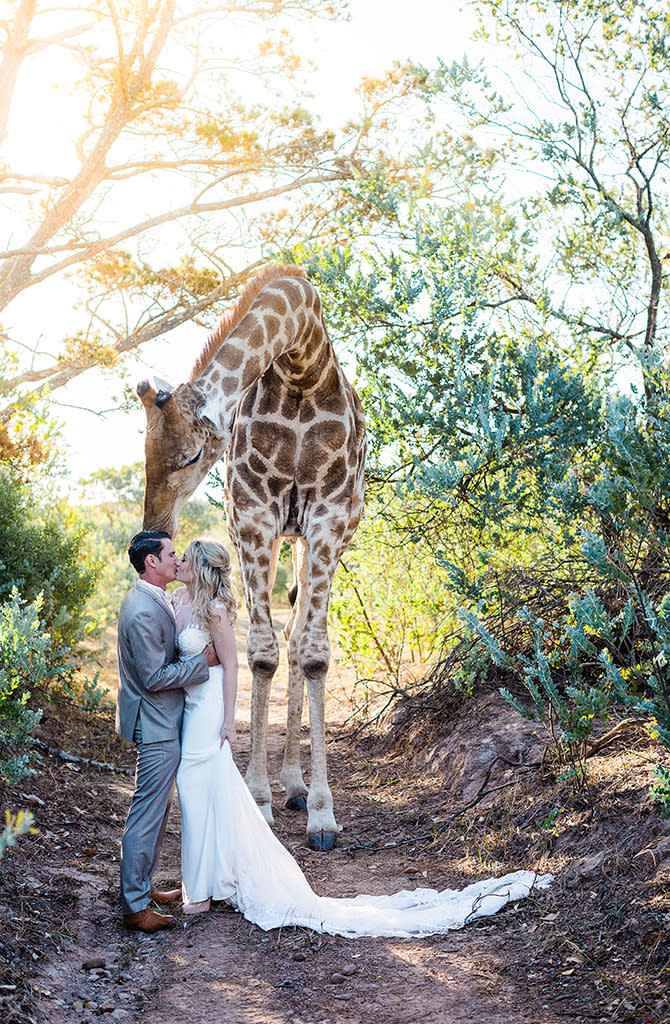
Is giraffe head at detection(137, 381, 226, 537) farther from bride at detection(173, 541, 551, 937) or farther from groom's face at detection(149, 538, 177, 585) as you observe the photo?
bride at detection(173, 541, 551, 937)

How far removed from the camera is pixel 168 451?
4.36 m

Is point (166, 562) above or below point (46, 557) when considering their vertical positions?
below

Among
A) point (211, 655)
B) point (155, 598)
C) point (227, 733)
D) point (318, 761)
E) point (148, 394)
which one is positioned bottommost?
point (318, 761)

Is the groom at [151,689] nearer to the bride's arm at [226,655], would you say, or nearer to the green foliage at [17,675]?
the bride's arm at [226,655]

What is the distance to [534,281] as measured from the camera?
7.66 metres

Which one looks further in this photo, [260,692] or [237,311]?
[260,692]

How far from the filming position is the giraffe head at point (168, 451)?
172 inches

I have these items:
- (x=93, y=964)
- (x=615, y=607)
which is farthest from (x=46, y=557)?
(x=615, y=607)

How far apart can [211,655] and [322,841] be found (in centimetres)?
153

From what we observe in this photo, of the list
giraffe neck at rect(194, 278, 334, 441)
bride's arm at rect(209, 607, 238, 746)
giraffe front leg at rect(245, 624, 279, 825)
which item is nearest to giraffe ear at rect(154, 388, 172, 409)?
giraffe neck at rect(194, 278, 334, 441)

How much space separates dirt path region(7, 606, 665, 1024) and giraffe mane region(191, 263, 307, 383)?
2.70m

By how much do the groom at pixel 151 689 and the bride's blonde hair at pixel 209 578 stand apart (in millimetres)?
148

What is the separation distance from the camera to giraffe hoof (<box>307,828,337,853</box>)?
534cm

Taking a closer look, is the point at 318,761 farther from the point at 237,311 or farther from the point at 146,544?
the point at 237,311
